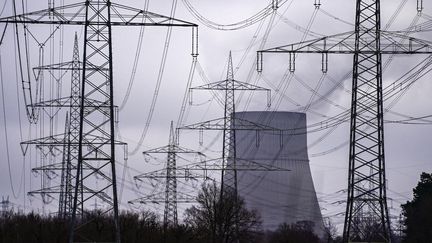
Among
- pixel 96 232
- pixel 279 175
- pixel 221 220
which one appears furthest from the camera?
pixel 279 175

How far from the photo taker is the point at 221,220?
8075 centimetres

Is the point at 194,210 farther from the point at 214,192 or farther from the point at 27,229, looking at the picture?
the point at 27,229

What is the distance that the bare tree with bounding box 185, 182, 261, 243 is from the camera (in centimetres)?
7925

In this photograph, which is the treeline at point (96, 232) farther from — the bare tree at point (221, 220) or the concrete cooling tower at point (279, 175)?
the concrete cooling tower at point (279, 175)

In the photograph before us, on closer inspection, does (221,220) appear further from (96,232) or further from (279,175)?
(279,175)

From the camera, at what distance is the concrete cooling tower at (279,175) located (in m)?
107

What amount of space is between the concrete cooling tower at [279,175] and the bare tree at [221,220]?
64.7 feet

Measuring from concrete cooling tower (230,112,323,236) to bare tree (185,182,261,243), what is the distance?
19.7m

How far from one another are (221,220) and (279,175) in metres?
37.3

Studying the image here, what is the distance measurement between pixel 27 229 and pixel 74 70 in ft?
46.0

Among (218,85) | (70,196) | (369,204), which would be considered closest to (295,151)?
(218,85)

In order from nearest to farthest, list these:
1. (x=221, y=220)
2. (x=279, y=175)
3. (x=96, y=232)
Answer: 1. (x=96, y=232)
2. (x=221, y=220)
3. (x=279, y=175)

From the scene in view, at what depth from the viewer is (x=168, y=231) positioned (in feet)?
243

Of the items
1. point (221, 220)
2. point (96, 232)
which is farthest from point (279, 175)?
point (96, 232)
